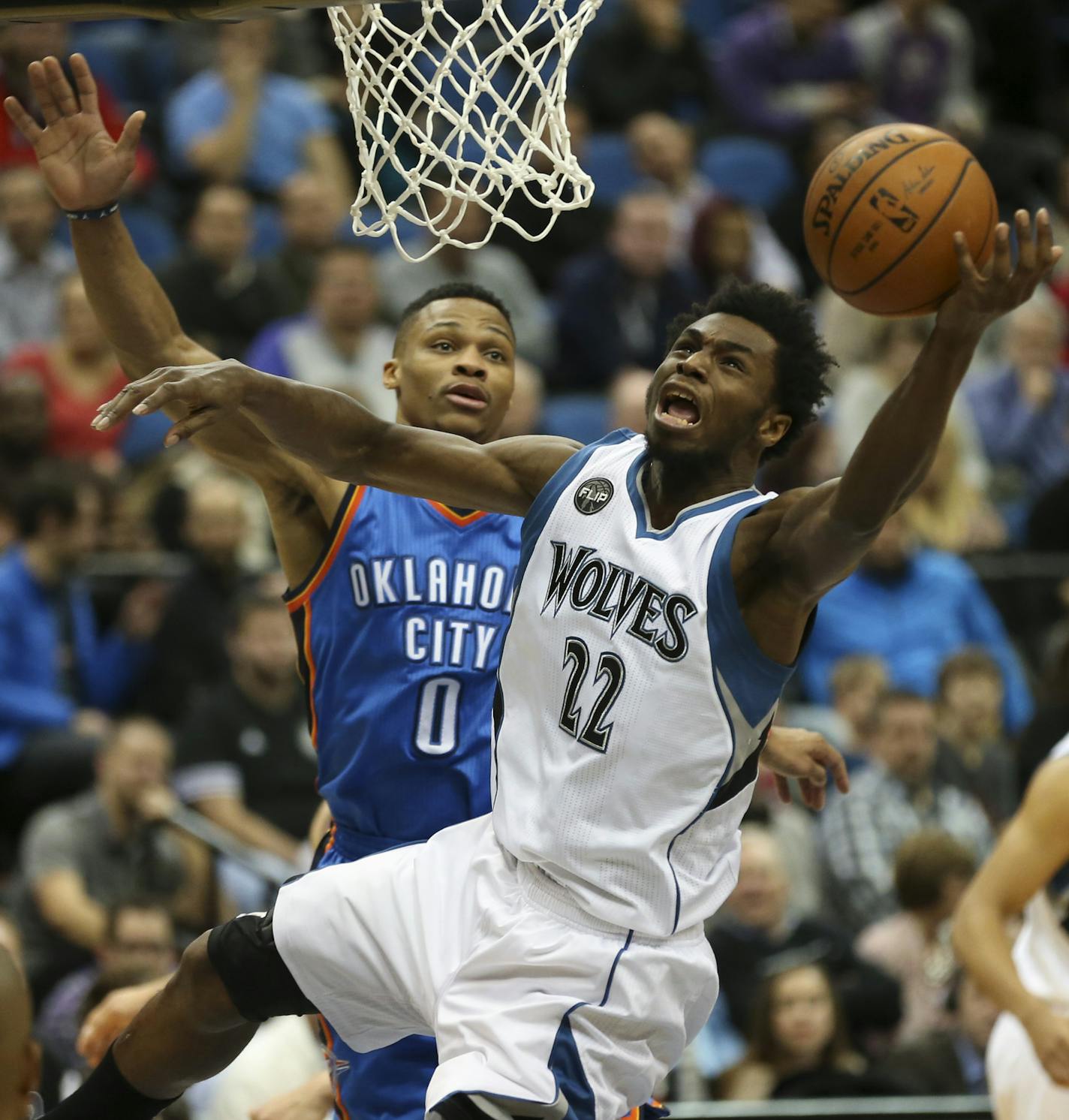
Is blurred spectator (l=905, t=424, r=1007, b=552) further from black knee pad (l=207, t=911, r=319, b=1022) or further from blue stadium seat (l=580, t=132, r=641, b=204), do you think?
black knee pad (l=207, t=911, r=319, b=1022)

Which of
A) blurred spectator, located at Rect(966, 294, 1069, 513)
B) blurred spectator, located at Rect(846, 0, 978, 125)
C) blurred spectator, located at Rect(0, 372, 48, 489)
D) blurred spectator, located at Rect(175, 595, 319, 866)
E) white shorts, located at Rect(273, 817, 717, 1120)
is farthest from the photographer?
blurred spectator, located at Rect(846, 0, 978, 125)

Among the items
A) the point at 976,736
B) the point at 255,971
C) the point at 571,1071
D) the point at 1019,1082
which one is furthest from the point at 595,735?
the point at 976,736

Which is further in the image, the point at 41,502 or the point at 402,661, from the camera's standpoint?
the point at 41,502

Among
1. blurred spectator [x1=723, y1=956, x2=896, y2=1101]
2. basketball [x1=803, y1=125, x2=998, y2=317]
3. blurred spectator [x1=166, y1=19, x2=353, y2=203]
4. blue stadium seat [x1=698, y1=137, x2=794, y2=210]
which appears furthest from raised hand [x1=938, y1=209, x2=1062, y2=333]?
blue stadium seat [x1=698, y1=137, x2=794, y2=210]

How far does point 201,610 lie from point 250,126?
12.1ft

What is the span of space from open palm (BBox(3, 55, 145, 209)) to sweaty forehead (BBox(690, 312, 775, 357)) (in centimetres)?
144

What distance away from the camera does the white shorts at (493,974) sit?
3738 mm

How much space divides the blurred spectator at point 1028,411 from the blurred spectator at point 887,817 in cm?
284

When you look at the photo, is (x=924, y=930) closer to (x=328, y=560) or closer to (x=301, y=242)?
(x=328, y=560)

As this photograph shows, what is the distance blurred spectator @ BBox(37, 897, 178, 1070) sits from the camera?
6.47m

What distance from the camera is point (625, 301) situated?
10.4m

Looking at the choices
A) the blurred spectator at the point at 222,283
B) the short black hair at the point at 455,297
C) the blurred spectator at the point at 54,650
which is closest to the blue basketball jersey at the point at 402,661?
the short black hair at the point at 455,297

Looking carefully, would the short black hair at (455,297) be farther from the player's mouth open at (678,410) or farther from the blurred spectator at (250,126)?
the blurred spectator at (250,126)

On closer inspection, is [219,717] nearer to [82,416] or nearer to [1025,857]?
[82,416]
